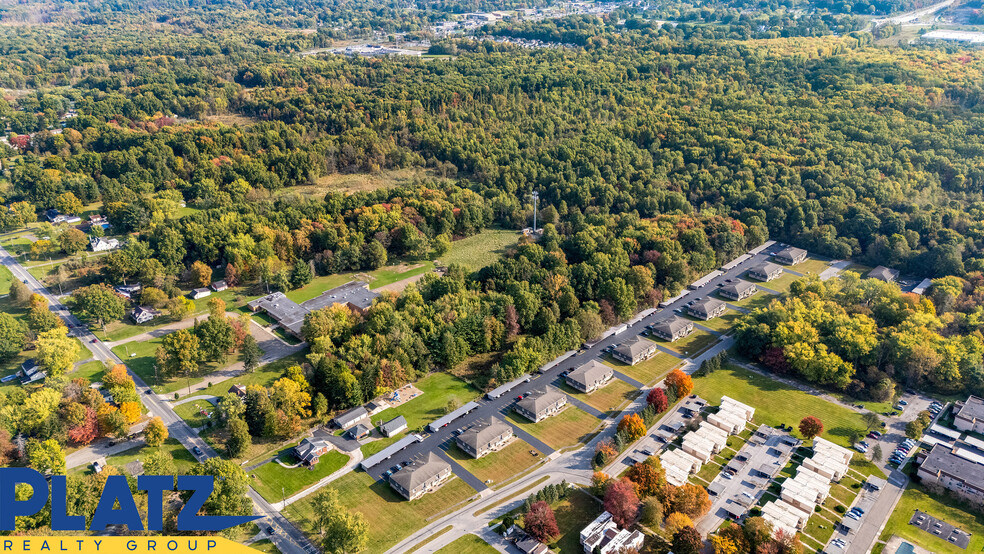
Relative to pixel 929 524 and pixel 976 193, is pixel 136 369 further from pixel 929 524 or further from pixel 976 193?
pixel 976 193

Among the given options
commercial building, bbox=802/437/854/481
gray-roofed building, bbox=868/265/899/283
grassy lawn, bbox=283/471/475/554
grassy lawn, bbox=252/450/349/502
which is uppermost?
gray-roofed building, bbox=868/265/899/283

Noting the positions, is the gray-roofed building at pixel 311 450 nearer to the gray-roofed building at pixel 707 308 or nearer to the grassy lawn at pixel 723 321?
the grassy lawn at pixel 723 321

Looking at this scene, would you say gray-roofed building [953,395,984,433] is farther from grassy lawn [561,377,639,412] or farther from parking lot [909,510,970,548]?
grassy lawn [561,377,639,412]

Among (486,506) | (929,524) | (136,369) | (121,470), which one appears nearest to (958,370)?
(929,524)

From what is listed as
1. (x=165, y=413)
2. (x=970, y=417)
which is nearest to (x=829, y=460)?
(x=970, y=417)

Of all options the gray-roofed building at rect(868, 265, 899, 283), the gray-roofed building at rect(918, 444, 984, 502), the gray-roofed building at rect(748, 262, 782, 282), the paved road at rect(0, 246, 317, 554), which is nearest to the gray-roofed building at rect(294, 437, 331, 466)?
the paved road at rect(0, 246, 317, 554)

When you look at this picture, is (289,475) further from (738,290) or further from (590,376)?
(738,290)
